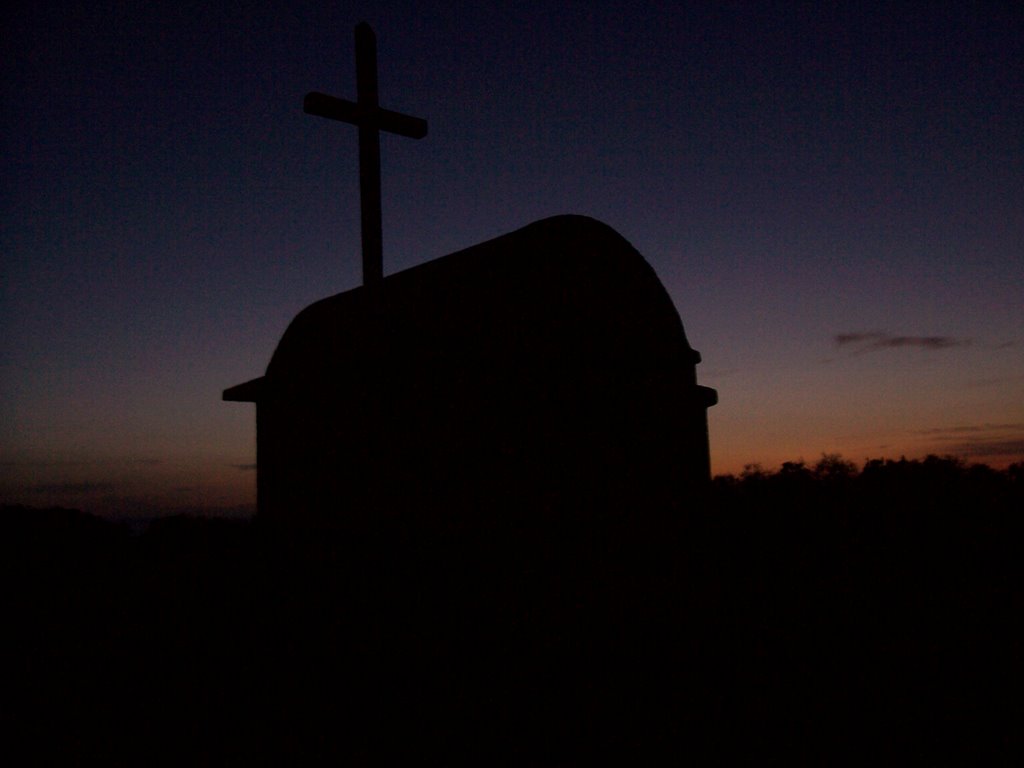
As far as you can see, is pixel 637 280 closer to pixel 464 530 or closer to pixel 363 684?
pixel 464 530

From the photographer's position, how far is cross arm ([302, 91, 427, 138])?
363 inches

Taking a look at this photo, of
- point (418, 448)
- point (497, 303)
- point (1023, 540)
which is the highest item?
point (497, 303)

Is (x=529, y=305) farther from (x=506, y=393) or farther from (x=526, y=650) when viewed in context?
(x=526, y=650)

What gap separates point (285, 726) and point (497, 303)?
3.28 m

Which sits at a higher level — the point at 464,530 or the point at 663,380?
the point at 663,380

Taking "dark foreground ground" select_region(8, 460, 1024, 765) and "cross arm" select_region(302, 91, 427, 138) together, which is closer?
"dark foreground ground" select_region(8, 460, 1024, 765)

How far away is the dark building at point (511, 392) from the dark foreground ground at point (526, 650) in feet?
0.94

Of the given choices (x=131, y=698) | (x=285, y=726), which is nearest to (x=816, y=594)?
(x=285, y=726)

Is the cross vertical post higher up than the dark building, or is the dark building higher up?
the cross vertical post

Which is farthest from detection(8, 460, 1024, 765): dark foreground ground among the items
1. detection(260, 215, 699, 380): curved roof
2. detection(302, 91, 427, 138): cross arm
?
detection(302, 91, 427, 138): cross arm

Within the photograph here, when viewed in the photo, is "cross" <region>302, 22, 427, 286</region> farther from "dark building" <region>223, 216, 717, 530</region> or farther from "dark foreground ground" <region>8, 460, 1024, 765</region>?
"dark foreground ground" <region>8, 460, 1024, 765</region>

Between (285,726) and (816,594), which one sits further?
(816,594)

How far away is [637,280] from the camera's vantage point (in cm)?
714

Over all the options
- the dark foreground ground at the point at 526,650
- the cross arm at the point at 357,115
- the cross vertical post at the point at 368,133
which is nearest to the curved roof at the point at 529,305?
the dark foreground ground at the point at 526,650
